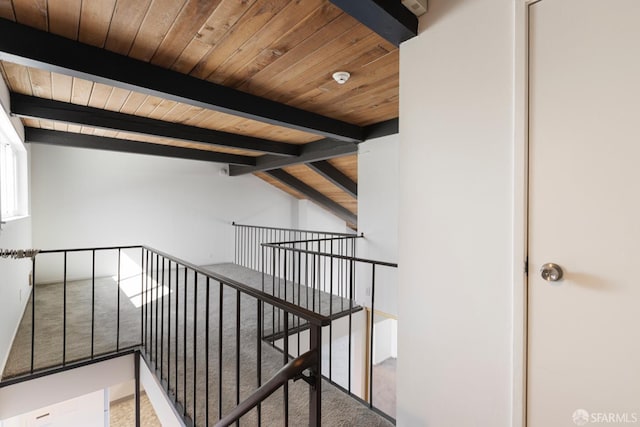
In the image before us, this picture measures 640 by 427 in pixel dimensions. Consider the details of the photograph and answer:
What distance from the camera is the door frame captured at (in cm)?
115

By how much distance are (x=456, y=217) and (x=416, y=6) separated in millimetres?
1051

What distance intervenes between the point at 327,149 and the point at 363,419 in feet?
11.1

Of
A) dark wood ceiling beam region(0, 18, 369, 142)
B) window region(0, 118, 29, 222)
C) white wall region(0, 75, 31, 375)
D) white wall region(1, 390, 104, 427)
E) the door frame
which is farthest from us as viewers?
white wall region(1, 390, 104, 427)

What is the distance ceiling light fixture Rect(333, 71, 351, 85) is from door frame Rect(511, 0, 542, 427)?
3.82 ft

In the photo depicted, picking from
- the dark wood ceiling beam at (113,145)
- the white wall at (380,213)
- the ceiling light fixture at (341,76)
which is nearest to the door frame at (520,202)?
the ceiling light fixture at (341,76)

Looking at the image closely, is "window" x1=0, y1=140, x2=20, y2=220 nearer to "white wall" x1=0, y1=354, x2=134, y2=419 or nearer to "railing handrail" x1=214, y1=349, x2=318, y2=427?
"white wall" x1=0, y1=354, x2=134, y2=419

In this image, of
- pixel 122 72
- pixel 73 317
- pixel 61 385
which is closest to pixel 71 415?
pixel 73 317

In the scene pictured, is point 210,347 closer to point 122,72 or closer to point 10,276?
point 10,276

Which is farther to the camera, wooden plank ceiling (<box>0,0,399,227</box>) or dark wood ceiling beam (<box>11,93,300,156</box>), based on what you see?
dark wood ceiling beam (<box>11,93,300,156</box>)

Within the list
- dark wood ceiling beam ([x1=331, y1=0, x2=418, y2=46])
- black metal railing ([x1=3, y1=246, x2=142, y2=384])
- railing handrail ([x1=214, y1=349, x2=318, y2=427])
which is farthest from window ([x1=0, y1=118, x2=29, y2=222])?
railing handrail ([x1=214, y1=349, x2=318, y2=427])

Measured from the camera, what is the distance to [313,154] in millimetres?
4566

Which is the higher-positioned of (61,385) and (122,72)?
(122,72)

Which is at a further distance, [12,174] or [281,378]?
[12,174]

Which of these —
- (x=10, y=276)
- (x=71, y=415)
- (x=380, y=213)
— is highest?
(x=380, y=213)
